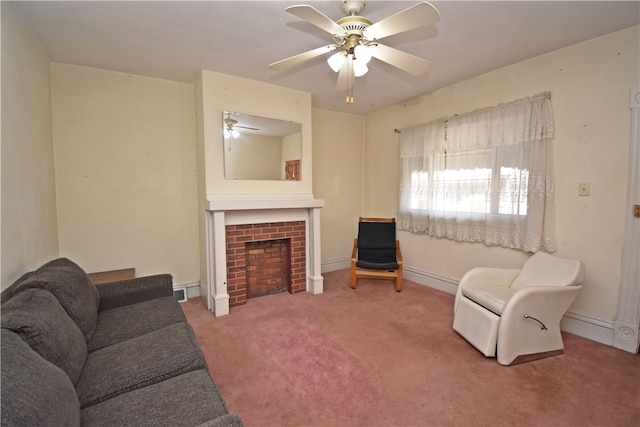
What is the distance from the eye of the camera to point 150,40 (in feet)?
7.64

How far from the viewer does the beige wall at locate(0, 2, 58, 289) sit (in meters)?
1.71

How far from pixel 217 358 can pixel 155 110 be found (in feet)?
8.66

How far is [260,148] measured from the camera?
10.8 feet

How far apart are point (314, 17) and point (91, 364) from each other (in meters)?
2.08

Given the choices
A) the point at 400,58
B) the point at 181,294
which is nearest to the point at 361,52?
the point at 400,58

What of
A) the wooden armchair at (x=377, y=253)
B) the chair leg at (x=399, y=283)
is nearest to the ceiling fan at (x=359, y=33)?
the wooden armchair at (x=377, y=253)

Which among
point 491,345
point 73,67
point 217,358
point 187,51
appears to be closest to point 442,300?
point 491,345

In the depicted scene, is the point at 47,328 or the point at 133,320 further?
the point at 133,320

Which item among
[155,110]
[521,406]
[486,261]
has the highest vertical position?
[155,110]

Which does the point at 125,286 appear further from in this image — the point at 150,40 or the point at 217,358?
the point at 150,40

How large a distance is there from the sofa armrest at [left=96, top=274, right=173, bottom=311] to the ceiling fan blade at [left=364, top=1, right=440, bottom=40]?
91.6 inches

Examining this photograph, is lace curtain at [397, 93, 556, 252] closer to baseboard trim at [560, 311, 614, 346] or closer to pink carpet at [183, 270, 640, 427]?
baseboard trim at [560, 311, 614, 346]

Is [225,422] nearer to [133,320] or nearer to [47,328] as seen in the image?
[47,328]

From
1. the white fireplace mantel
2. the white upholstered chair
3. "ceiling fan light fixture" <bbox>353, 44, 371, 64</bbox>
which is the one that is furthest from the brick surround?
"ceiling fan light fixture" <bbox>353, 44, 371, 64</bbox>
